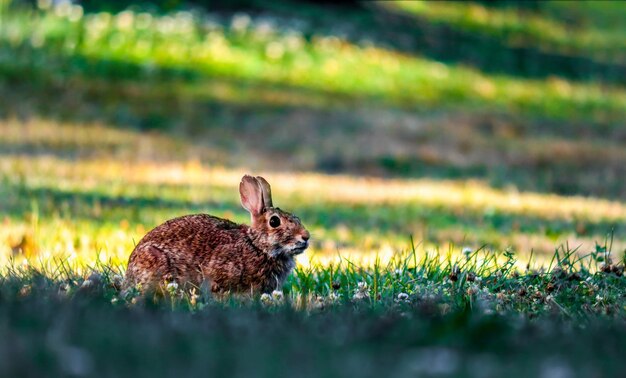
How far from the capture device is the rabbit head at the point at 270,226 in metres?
6.14

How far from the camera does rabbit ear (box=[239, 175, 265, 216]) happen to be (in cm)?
629

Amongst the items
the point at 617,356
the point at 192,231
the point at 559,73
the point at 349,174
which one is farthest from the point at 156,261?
the point at 559,73

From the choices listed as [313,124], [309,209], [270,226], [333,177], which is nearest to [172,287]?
[270,226]

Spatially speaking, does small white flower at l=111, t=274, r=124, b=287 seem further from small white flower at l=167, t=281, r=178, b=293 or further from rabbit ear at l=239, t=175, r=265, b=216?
rabbit ear at l=239, t=175, r=265, b=216

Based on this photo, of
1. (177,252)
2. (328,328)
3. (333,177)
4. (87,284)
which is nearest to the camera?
(328,328)

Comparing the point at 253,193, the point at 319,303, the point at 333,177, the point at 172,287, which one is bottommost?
the point at 319,303

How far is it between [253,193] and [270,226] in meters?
0.21

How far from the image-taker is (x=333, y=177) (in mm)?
16844

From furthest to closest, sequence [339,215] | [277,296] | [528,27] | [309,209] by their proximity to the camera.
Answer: [528,27]
[309,209]
[339,215]
[277,296]

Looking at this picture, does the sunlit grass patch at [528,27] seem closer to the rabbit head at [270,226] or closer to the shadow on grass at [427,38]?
the shadow on grass at [427,38]

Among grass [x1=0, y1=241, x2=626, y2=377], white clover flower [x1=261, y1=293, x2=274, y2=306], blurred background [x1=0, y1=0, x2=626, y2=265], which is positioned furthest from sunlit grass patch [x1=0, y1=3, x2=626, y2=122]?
white clover flower [x1=261, y1=293, x2=274, y2=306]

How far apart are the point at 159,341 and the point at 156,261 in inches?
94.6

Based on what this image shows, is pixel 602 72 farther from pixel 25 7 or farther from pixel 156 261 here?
pixel 156 261

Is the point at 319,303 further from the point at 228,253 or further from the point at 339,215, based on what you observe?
the point at 339,215
